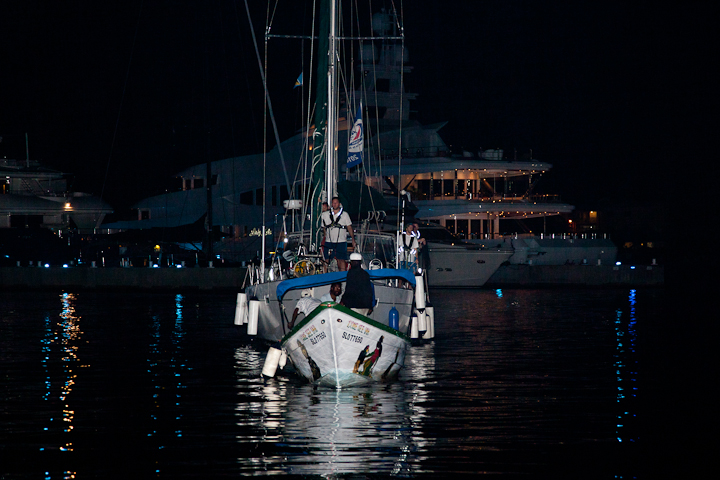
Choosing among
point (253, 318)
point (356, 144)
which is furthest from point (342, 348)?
point (356, 144)

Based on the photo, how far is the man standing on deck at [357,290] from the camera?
14.6 meters

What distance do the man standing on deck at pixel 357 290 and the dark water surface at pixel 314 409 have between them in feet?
4.33

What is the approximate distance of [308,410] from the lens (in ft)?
40.7

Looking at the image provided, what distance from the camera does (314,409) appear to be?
12461mm

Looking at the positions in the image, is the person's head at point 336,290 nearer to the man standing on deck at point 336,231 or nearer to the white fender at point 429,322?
the man standing on deck at point 336,231

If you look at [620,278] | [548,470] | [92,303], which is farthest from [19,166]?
[548,470]

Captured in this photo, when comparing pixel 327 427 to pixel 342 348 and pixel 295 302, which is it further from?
pixel 295 302

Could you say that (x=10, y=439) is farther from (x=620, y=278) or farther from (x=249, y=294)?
(x=620, y=278)

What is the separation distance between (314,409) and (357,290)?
106 inches

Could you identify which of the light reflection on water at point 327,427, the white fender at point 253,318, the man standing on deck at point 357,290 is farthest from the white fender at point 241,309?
the man standing on deck at point 357,290

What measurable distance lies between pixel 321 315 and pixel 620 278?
35.2 metres

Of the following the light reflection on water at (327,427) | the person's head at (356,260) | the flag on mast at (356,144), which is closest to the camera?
the light reflection on water at (327,427)

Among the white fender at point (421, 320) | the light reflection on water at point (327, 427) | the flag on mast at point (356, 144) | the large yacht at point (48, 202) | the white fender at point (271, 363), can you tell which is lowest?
the light reflection on water at point (327, 427)

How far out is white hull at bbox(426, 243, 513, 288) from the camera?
41406mm
